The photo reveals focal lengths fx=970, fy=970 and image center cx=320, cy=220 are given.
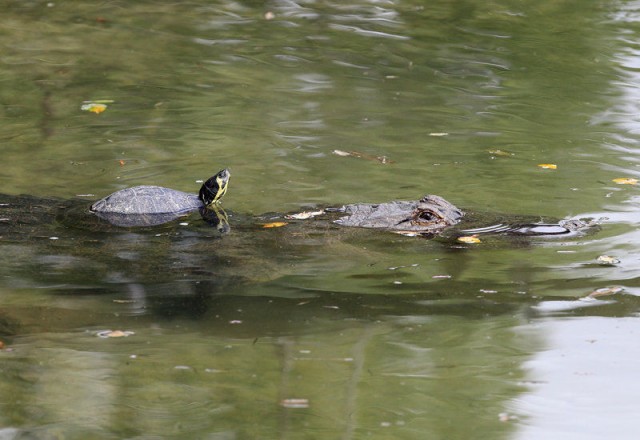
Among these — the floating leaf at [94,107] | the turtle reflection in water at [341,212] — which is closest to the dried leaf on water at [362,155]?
the turtle reflection in water at [341,212]

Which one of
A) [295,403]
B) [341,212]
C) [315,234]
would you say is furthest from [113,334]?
[341,212]

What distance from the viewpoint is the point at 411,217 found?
24.1ft

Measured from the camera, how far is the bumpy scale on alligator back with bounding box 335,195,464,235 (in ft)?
24.0

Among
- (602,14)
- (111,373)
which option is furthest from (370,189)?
(602,14)

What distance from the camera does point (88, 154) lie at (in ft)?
31.2

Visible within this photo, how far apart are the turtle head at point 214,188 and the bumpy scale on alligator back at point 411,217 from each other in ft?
3.87

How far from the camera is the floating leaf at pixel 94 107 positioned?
35.5 ft

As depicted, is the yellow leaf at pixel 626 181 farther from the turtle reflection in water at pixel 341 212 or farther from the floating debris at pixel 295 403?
the floating debris at pixel 295 403

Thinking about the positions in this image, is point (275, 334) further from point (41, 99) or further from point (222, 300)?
point (41, 99)

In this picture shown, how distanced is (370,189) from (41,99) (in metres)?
4.64

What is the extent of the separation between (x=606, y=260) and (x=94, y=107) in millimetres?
6385

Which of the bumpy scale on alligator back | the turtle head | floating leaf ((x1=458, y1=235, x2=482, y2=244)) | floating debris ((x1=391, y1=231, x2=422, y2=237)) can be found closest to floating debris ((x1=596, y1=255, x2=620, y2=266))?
floating leaf ((x1=458, y1=235, x2=482, y2=244))

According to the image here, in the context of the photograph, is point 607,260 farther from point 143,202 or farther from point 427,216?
point 143,202

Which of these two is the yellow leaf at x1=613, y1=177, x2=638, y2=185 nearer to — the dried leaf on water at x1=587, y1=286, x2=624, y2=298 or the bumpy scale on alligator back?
the bumpy scale on alligator back
